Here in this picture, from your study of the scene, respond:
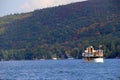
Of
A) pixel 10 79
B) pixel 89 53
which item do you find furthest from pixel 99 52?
pixel 10 79

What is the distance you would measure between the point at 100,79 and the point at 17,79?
43.1 ft

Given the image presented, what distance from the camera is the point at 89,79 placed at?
64.4 m

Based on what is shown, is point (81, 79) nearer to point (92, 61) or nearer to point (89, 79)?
point (89, 79)

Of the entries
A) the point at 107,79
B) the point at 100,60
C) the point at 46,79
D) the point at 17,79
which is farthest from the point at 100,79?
the point at 100,60

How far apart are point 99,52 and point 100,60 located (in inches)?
301

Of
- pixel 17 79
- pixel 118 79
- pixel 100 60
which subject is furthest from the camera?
pixel 100 60

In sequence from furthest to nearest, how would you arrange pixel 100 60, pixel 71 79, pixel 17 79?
pixel 100 60 < pixel 17 79 < pixel 71 79

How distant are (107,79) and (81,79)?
3823 mm

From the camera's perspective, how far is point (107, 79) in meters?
63.5

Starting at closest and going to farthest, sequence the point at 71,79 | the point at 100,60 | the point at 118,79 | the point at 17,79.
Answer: the point at 118,79 → the point at 71,79 → the point at 17,79 → the point at 100,60

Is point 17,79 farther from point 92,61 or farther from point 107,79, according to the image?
point 92,61

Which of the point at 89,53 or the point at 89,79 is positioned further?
the point at 89,53

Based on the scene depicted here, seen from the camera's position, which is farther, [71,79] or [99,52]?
[99,52]

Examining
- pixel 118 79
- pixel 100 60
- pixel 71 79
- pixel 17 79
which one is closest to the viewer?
→ pixel 118 79
